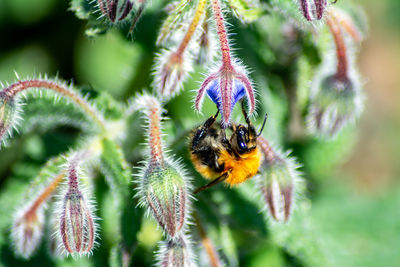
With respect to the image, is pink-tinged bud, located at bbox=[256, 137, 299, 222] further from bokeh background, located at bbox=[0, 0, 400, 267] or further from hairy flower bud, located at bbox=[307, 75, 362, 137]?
bokeh background, located at bbox=[0, 0, 400, 267]

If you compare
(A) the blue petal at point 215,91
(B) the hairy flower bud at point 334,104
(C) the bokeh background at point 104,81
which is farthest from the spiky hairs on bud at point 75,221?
(B) the hairy flower bud at point 334,104

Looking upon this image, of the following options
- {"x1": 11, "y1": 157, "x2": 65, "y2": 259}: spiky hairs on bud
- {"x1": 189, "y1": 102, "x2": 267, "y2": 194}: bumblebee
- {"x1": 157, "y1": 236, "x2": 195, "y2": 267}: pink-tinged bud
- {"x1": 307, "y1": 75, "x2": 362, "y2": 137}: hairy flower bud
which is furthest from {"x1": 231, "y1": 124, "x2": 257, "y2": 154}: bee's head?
{"x1": 11, "y1": 157, "x2": 65, "y2": 259}: spiky hairs on bud

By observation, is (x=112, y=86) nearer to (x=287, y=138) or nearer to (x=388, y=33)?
(x=287, y=138)

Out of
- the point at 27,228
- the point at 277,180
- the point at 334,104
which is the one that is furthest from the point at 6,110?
the point at 334,104

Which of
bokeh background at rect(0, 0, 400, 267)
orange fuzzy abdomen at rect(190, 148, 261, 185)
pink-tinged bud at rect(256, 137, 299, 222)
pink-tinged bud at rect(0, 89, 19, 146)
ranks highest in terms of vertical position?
pink-tinged bud at rect(0, 89, 19, 146)

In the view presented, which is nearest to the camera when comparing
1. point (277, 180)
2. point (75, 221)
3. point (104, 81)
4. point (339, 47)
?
point (75, 221)

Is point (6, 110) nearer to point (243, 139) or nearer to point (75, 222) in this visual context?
point (75, 222)

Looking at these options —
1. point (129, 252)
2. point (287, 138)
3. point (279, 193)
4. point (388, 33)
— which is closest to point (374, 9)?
point (388, 33)
